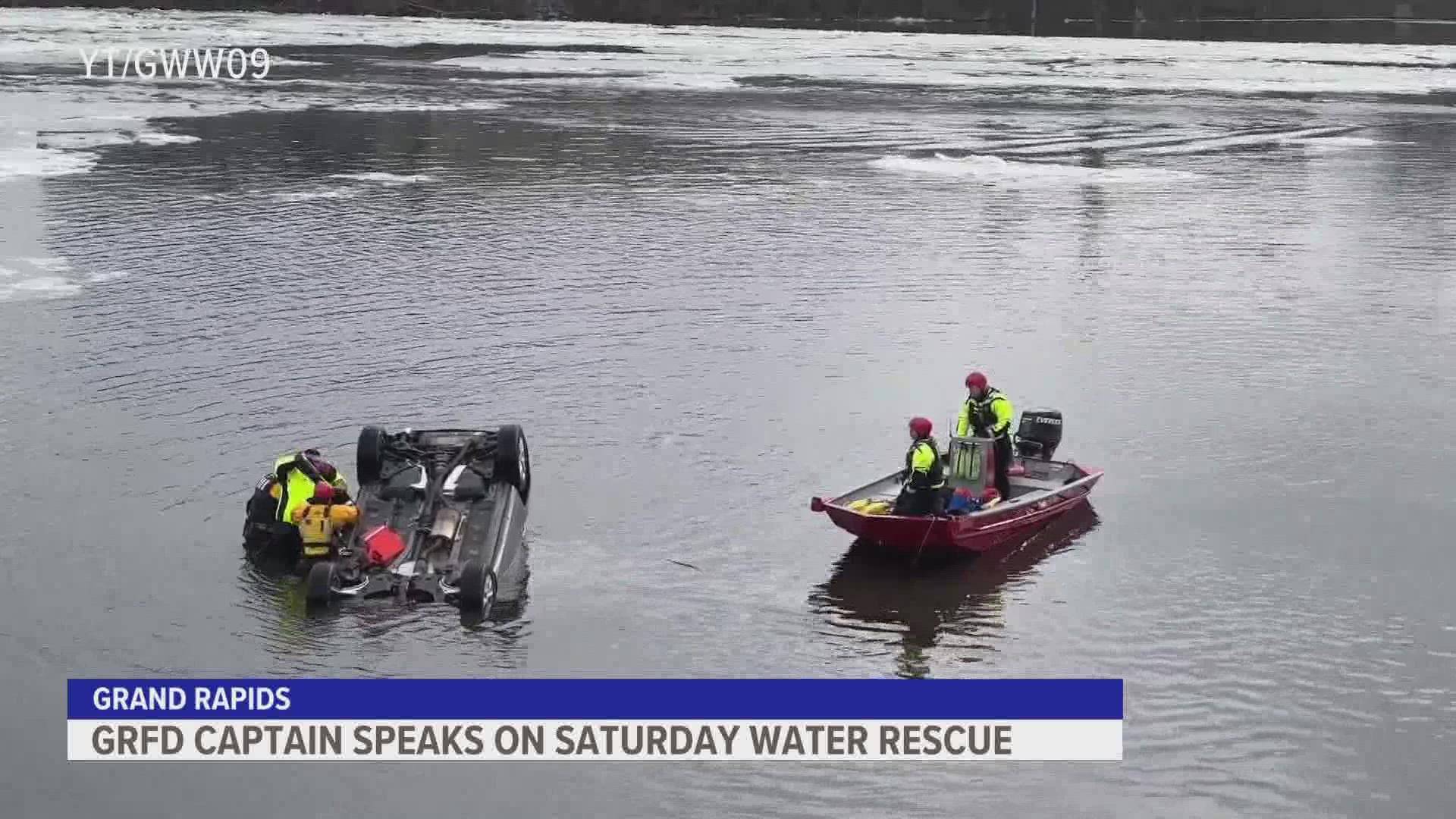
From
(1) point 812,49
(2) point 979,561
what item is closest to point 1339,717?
(2) point 979,561

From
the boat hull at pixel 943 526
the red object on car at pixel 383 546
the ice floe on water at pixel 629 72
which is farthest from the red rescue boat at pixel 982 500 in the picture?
the ice floe on water at pixel 629 72

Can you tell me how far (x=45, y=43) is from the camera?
74625 millimetres

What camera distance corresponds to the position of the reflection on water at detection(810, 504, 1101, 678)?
57.4 ft

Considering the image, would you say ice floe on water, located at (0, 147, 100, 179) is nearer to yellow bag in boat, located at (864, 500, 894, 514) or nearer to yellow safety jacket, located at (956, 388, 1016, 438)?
yellow bag in boat, located at (864, 500, 894, 514)

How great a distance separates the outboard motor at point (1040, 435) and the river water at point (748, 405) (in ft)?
3.26

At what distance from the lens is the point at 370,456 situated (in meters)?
19.8

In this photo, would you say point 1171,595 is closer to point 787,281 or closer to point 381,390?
point 381,390

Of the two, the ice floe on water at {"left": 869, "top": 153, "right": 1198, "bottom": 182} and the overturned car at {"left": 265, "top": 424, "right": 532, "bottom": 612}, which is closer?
the overturned car at {"left": 265, "top": 424, "right": 532, "bottom": 612}

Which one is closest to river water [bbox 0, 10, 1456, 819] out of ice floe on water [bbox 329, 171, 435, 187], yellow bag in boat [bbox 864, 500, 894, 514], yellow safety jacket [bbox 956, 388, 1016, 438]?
ice floe on water [bbox 329, 171, 435, 187]

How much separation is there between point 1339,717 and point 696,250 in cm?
2269

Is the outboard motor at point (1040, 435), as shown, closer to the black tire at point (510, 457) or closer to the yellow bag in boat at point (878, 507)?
the yellow bag in boat at point (878, 507)

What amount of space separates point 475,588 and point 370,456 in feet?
11.8

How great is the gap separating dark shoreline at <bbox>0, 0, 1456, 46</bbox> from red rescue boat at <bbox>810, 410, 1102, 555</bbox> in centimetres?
7532

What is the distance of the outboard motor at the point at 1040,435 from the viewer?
21.7 meters
